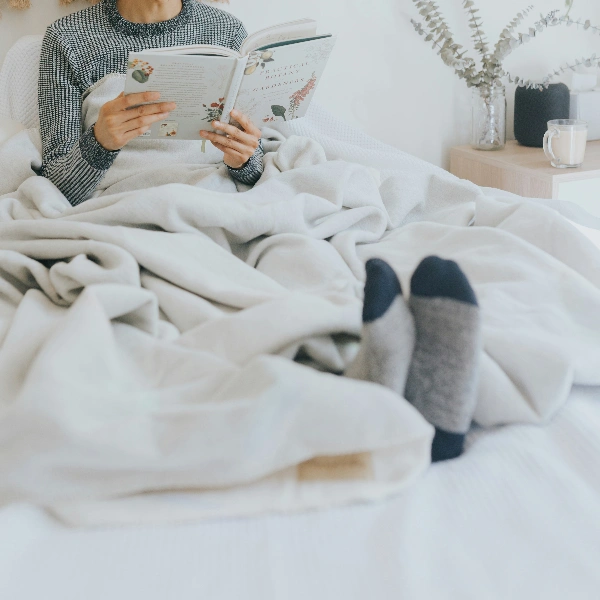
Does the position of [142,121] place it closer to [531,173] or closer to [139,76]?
[139,76]

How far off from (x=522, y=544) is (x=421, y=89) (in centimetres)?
169

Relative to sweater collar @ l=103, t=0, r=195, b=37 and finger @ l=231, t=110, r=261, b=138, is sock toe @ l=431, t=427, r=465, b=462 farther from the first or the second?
sweater collar @ l=103, t=0, r=195, b=37

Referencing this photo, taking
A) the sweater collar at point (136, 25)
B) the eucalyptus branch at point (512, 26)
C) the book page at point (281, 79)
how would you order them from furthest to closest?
the eucalyptus branch at point (512, 26)
the sweater collar at point (136, 25)
the book page at point (281, 79)

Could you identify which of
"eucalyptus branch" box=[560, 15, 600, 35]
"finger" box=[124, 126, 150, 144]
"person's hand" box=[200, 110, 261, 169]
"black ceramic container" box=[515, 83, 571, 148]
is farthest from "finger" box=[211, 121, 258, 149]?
"eucalyptus branch" box=[560, 15, 600, 35]

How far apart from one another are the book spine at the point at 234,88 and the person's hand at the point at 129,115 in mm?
89

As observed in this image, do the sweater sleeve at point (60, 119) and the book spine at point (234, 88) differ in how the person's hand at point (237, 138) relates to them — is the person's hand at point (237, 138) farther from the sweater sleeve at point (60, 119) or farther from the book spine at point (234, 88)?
the sweater sleeve at point (60, 119)

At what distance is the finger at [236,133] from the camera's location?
1.17 m

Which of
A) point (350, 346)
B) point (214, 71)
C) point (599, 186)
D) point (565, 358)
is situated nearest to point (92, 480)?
point (350, 346)

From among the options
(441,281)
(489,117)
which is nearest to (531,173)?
(489,117)

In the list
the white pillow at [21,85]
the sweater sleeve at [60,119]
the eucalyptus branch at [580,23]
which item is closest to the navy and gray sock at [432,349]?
the sweater sleeve at [60,119]

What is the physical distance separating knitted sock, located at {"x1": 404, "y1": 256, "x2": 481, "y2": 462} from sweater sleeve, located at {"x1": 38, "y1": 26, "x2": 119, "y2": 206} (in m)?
0.84

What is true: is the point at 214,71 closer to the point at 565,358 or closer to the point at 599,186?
the point at 565,358

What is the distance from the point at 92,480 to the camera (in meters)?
0.53

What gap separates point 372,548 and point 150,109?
825 mm
